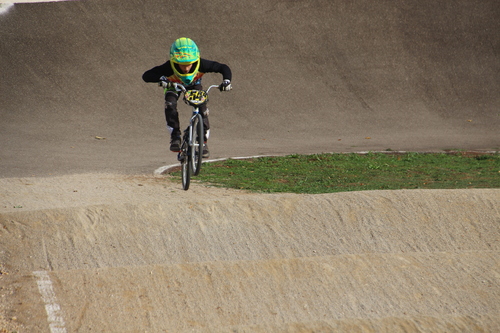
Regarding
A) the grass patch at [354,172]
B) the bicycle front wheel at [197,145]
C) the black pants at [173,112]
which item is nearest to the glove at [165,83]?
the black pants at [173,112]

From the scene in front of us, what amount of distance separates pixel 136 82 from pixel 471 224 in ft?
65.5

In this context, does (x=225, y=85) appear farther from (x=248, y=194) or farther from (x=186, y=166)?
(x=248, y=194)

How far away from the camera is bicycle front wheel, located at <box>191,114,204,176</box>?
837 centimetres

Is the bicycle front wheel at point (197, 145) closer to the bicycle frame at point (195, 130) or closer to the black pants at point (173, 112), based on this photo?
the bicycle frame at point (195, 130)

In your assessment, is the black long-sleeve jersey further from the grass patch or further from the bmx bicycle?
the grass patch

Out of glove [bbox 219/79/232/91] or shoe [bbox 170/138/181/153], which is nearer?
glove [bbox 219/79/232/91]

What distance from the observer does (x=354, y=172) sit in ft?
56.4

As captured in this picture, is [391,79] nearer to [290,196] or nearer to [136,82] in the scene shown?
[136,82]

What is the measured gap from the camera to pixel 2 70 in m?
27.2

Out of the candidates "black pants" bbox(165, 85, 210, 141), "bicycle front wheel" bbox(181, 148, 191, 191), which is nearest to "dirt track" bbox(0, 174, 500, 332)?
"bicycle front wheel" bbox(181, 148, 191, 191)

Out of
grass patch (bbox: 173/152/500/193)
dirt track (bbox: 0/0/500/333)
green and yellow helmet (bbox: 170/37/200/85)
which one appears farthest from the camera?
grass patch (bbox: 173/152/500/193)

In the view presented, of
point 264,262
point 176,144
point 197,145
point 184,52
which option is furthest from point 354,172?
point 184,52

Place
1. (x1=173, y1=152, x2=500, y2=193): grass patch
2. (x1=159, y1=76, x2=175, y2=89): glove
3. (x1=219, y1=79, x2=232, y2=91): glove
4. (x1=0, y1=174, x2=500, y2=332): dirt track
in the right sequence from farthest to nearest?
(x1=173, y1=152, x2=500, y2=193): grass patch, (x1=219, y1=79, x2=232, y2=91): glove, (x1=0, y1=174, x2=500, y2=332): dirt track, (x1=159, y1=76, x2=175, y2=89): glove

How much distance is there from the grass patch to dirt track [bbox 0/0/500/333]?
5.95 ft
